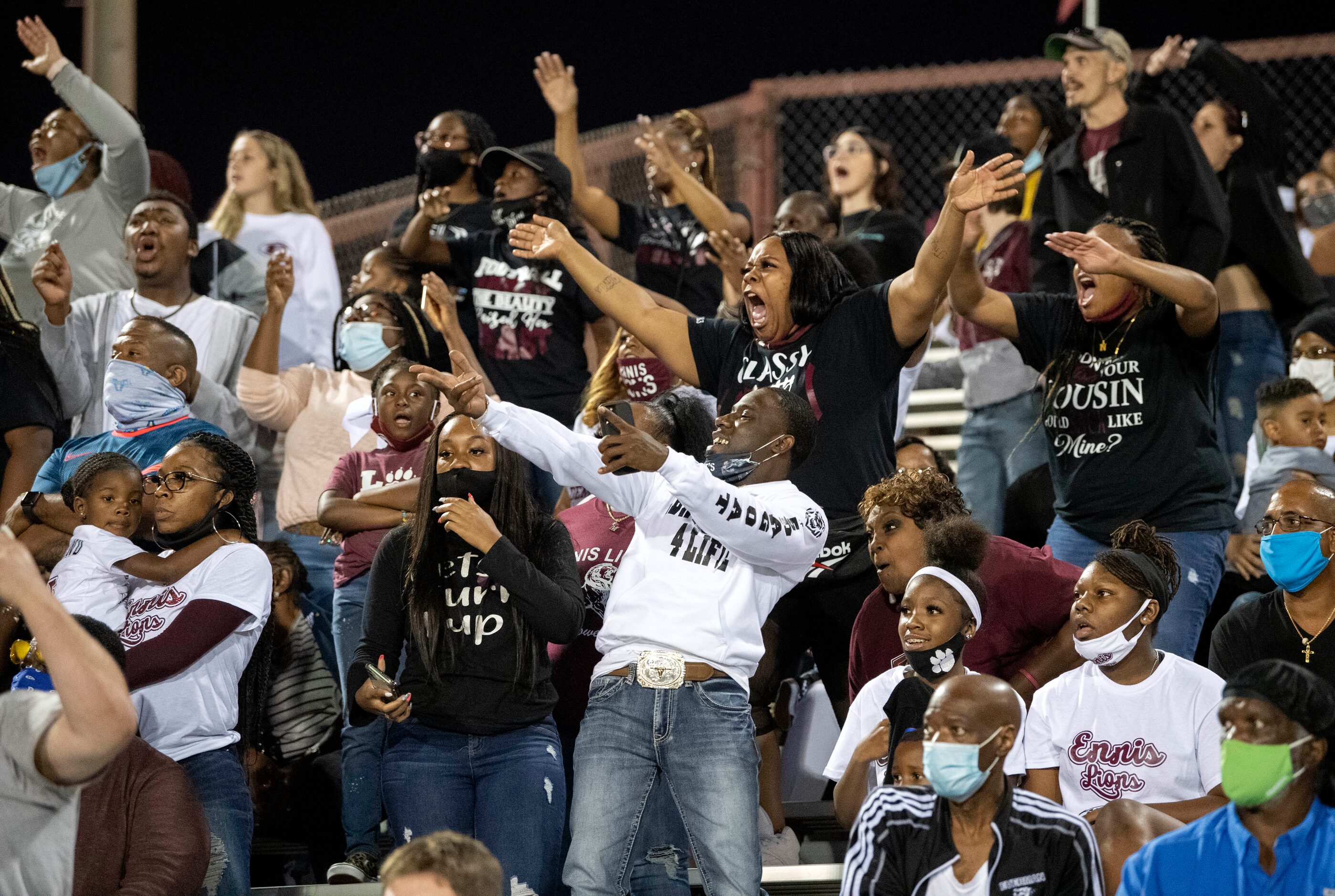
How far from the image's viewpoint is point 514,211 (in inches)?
285

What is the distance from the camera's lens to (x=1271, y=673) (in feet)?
12.3

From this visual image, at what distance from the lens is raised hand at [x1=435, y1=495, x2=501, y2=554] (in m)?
4.58

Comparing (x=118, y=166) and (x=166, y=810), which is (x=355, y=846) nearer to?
(x=166, y=810)

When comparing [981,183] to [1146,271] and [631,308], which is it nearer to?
[1146,271]

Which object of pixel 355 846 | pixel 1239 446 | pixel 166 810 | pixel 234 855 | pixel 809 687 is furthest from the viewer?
pixel 1239 446

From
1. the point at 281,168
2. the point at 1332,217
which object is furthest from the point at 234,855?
the point at 1332,217

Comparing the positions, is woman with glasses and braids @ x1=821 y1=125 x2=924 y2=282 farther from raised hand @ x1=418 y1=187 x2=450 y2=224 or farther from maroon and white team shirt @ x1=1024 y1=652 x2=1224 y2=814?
maroon and white team shirt @ x1=1024 y1=652 x2=1224 y2=814

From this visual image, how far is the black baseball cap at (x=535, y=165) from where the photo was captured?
23.7 ft

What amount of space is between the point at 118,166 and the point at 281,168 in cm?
99

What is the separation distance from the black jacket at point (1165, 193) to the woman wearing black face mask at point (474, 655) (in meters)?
3.30

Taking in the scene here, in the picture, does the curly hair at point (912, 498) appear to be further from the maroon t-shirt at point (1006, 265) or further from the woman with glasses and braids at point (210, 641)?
the maroon t-shirt at point (1006, 265)

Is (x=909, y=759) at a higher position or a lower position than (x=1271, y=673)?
lower

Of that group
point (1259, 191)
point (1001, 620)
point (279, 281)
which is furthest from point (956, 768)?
point (1259, 191)

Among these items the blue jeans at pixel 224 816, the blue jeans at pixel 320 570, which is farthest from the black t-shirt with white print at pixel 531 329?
the blue jeans at pixel 224 816
